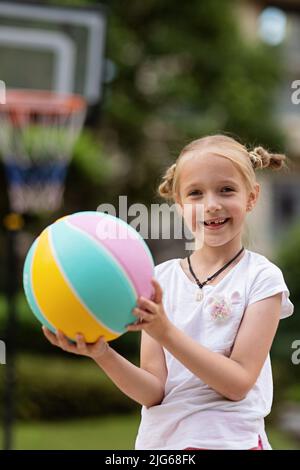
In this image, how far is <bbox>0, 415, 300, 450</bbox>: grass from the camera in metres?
7.66

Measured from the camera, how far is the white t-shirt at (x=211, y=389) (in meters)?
1.92

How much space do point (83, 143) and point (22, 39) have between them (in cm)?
325

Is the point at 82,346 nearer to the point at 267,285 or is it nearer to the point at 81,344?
the point at 81,344

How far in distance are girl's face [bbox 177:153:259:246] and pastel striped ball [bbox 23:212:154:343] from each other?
7.1 inches

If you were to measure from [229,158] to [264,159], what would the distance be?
8.2 inches

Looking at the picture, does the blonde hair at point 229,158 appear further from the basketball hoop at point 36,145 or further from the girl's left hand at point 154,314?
the basketball hoop at point 36,145

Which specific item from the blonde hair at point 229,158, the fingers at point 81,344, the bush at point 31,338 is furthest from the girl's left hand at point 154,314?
the bush at point 31,338

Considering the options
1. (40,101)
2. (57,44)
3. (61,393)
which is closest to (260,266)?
(57,44)

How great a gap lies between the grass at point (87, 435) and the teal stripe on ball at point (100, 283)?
5.87 meters

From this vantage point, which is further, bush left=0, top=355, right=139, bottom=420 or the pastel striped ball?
bush left=0, top=355, right=139, bottom=420

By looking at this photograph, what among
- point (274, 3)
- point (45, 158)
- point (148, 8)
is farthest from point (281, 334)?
point (274, 3)

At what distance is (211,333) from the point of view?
77.1 inches

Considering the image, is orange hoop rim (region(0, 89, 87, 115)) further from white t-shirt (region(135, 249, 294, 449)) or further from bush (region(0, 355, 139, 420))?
white t-shirt (region(135, 249, 294, 449))

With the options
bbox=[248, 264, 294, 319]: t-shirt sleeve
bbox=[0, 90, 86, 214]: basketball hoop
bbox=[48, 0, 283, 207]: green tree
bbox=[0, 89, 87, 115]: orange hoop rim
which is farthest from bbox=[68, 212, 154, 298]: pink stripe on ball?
bbox=[48, 0, 283, 207]: green tree
